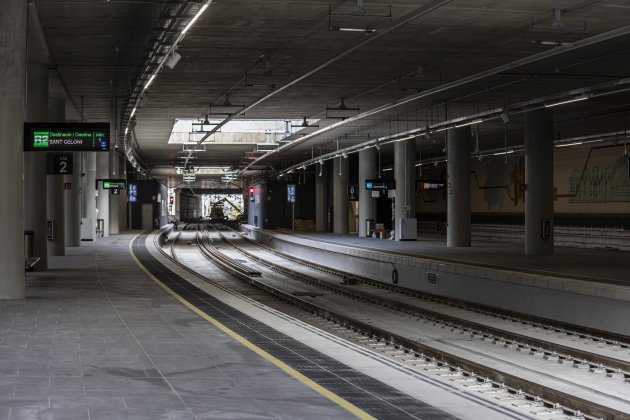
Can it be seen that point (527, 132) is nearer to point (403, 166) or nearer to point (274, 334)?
point (403, 166)

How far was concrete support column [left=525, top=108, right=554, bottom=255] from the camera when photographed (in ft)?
102

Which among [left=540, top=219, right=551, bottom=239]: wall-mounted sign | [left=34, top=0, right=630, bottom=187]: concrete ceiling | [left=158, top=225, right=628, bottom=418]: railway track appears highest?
[left=34, top=0, right=630, bottom=187]: concrete ceiling

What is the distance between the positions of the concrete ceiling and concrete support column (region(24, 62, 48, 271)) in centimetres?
70

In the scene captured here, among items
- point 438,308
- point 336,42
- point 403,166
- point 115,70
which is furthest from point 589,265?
point 403,166

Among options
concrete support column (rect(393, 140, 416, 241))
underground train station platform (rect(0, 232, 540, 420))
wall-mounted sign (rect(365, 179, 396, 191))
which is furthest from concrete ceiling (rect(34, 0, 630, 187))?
wall-mounted sign (rect(365, 179, 396, 191))

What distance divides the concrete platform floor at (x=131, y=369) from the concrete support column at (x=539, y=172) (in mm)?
17871

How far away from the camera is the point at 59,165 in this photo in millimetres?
27641

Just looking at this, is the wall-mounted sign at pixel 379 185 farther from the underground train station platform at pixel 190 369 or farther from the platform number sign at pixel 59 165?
the underground train station platform at pixel 190 369

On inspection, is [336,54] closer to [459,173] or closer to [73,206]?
[459,173]

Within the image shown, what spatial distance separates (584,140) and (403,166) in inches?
394

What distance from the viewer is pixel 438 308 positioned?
2208 centimetres

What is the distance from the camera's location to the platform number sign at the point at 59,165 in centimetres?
2759

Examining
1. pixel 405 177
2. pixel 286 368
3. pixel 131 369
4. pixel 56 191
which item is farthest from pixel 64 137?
pixel 405 177

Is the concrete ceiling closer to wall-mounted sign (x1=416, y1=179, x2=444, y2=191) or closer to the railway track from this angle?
the railway track
